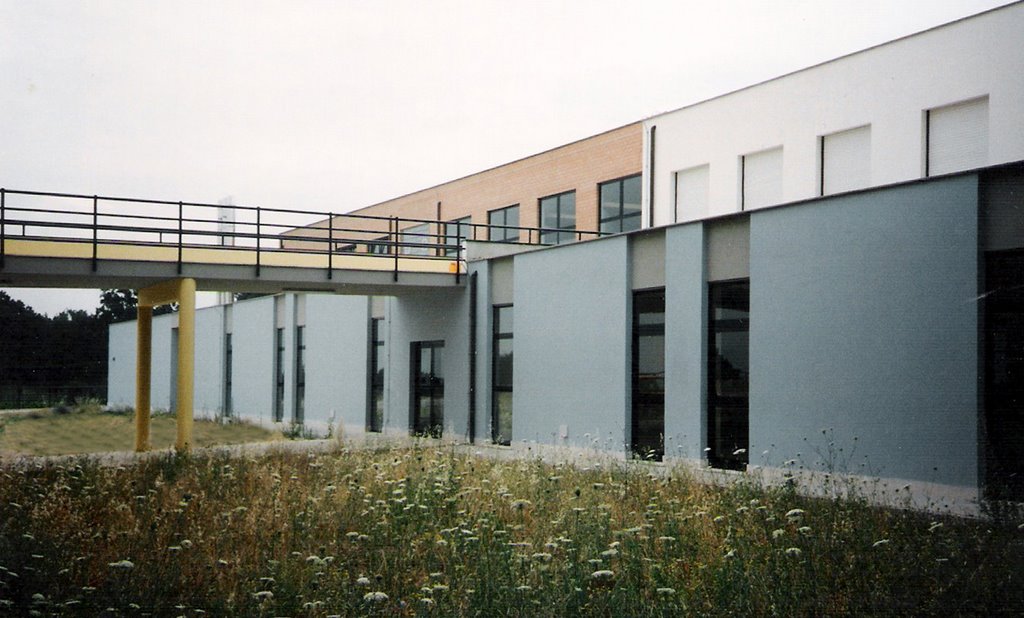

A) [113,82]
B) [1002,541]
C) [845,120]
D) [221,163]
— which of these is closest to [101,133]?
[113,82]

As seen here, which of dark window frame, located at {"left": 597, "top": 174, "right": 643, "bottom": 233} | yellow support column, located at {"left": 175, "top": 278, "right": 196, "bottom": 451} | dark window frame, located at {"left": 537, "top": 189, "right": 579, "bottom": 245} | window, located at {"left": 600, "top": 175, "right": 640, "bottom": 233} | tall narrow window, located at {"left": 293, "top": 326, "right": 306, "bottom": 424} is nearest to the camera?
yellow support column, located at {"left": 175, "top": 278, "right": 196, "bottom": 451}

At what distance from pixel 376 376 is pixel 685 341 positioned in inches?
512

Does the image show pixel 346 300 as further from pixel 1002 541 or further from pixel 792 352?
pixel 1002 541

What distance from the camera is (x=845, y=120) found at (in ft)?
59.3

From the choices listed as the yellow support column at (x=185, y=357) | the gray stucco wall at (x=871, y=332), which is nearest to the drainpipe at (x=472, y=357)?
the yellow support column at (x=185, y=357)

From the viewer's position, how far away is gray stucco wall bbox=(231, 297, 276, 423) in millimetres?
31734

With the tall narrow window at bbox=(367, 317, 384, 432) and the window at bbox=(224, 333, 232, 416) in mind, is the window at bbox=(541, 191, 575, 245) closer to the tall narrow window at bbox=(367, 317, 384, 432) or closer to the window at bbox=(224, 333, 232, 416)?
the tall narrow window at bbox=(367, 317, 384, 432)

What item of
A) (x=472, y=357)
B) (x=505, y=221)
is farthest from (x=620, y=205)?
(x=472, y=357)

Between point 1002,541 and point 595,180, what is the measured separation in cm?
1901

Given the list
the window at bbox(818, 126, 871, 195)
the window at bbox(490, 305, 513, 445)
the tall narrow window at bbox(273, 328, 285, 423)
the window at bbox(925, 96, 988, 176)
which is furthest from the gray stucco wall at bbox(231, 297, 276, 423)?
the window at bbox(925, 96, 988, 176)

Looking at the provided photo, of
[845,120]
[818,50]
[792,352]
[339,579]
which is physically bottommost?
[339,579]

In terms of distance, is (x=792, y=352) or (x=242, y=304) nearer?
(x=792, y=352)

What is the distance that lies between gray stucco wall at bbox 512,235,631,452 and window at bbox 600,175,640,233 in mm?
5473

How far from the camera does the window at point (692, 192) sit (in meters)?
21.5
